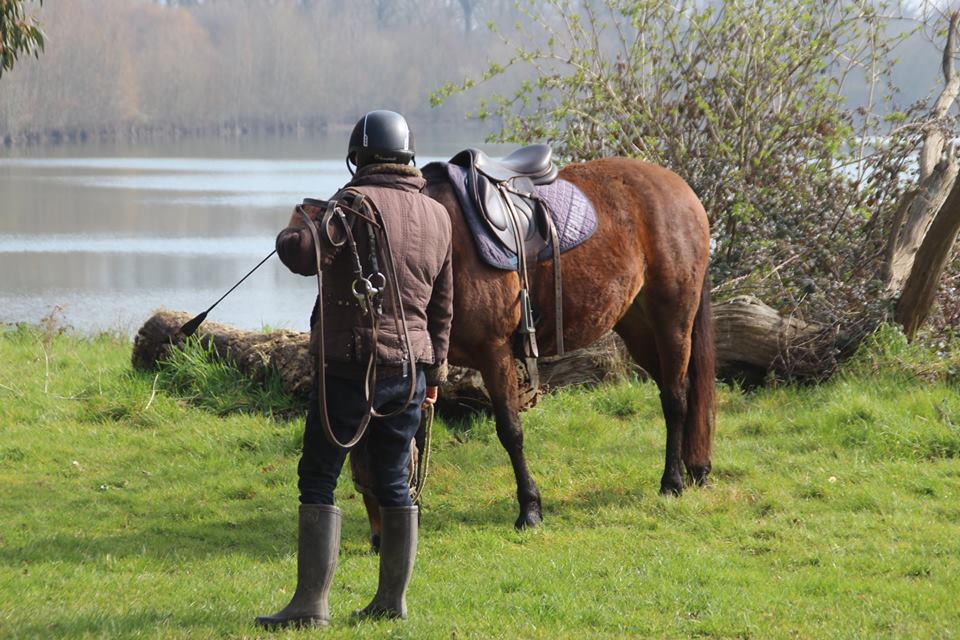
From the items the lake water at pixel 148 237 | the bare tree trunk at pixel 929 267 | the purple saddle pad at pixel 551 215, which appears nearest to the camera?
the purple saddle pad at pixel 551 215

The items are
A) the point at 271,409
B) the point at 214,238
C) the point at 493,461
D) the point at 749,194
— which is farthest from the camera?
the point at 214,238

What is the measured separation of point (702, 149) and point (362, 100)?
3659 centimetres

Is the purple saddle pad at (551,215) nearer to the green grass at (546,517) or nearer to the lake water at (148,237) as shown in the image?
the green grass at (546,517)

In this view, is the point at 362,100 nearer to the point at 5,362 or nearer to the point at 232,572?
the point at 5,362

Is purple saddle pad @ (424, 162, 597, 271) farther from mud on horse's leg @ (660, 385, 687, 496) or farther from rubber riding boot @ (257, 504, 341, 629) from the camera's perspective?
rubber riding boot @ (257, 504, 341, 629)

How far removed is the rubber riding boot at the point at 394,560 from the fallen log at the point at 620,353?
3298 millimetres

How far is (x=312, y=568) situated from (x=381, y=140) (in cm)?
161

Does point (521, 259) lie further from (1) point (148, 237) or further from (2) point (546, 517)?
(1) point (148, 237)

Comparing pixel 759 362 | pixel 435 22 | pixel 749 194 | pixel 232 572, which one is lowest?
pixel 232 572

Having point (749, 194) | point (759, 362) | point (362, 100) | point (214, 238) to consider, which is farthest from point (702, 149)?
point (362, 100)

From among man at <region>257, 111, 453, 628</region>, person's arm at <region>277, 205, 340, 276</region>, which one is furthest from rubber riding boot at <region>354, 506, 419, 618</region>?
person's arm at <region>277, 205, 340, 276</region>

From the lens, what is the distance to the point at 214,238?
20781 millimetres

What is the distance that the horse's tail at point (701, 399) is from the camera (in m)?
6.03

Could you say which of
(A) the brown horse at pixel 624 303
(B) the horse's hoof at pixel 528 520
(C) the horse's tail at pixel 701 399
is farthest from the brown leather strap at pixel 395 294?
(C) the horse's tail at pixel 701 399
